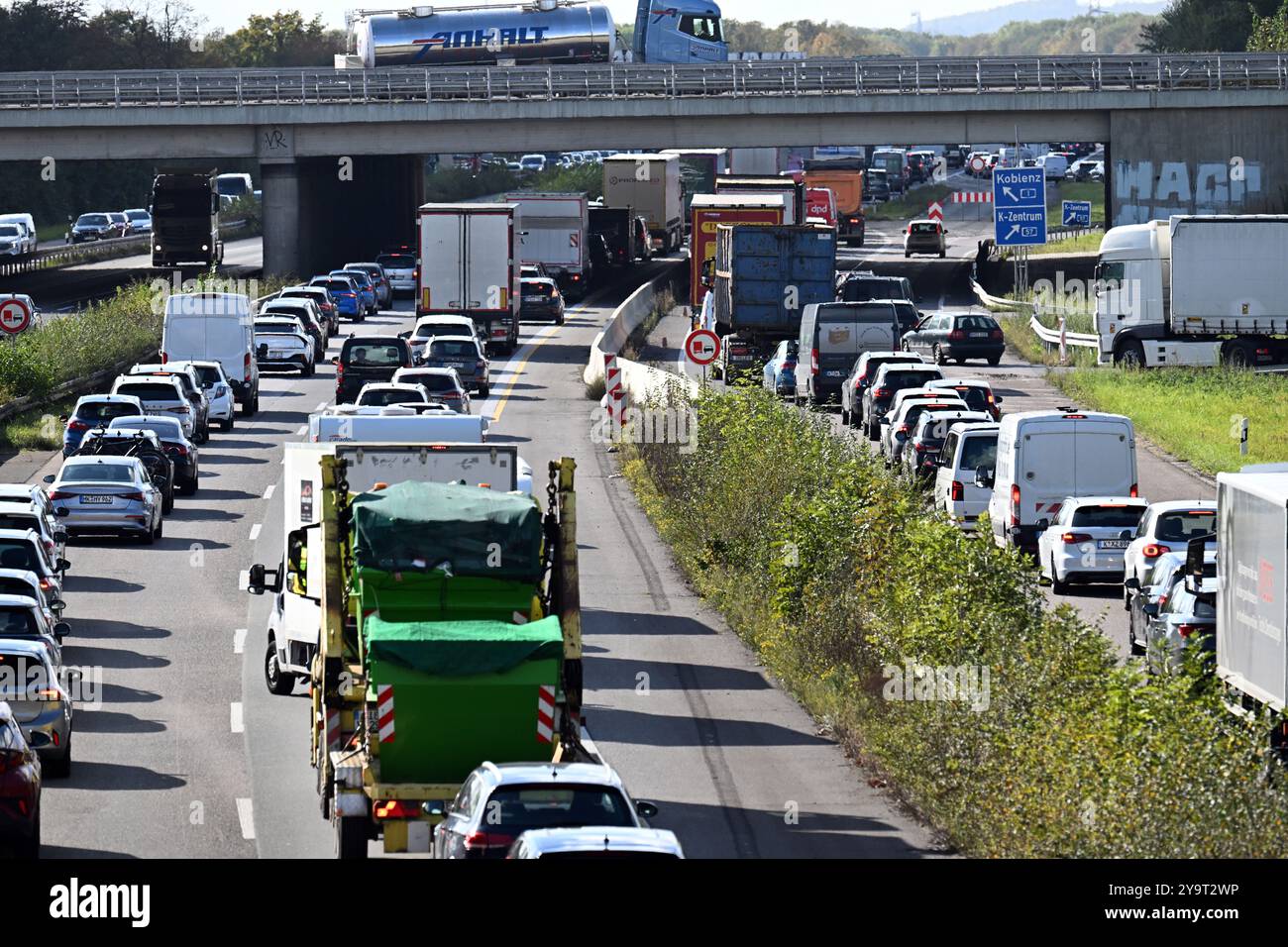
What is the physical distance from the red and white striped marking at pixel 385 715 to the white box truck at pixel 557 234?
207ft

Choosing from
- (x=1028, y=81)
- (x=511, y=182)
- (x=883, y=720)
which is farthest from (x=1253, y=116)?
(x=511, y=182)

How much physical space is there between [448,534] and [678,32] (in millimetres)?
76103

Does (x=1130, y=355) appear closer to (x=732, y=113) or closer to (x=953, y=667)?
(x=732, y=113)

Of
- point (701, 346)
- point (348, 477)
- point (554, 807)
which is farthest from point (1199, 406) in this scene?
point (554, 807)

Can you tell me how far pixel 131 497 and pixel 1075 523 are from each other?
13724 mm

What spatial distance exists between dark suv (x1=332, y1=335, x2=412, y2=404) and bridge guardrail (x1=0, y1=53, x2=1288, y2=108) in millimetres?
29183

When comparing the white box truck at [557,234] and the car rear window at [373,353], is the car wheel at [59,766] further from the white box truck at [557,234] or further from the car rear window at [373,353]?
the white box truck at [557,234]

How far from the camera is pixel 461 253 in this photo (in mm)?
59750

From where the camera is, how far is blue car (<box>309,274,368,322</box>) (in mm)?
71688

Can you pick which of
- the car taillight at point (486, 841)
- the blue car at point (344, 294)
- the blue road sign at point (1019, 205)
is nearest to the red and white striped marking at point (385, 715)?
the car taillight at point (486, 841)

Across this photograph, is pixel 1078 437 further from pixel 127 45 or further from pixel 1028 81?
pixel 127 45

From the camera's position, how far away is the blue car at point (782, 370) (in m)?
49.9

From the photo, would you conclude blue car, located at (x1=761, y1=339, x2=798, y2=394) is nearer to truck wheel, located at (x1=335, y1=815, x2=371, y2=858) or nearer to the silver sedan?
the silver sedan

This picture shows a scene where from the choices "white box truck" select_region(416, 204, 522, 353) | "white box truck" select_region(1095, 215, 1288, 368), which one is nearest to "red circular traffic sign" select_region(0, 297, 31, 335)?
"white box truck" select_region(416, 204, 522, 353)
